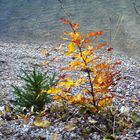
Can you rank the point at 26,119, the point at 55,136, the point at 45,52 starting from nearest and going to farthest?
the point at 55,136 < the point at 26,119 < the point at 45,52

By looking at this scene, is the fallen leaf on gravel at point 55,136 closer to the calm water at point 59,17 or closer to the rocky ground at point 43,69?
the rocky ground at point 43,69

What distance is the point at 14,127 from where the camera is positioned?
14.0 ft

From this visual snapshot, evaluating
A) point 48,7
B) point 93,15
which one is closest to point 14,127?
point 93,15

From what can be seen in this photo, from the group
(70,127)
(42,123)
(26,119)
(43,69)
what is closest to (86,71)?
(70,127)

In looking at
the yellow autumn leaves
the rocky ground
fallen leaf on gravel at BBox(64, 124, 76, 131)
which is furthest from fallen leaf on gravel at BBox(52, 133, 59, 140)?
the yellow autumn leaves

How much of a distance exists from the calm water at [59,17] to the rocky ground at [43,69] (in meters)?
1.08

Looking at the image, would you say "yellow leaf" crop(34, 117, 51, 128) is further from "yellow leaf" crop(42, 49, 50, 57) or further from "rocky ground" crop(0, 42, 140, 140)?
"yellow leaf" crop(42, 49, 50, 57)

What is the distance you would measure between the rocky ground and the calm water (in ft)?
3.54

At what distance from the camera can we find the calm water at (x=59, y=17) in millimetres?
12259

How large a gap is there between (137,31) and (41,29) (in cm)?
325

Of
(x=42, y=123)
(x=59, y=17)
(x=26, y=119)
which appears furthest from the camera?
(x=59, y=17)

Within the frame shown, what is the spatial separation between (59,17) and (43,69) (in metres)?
5.64

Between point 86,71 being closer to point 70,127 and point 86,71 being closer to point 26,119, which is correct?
point 70,127

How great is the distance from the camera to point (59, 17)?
14305mm
